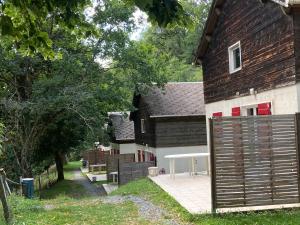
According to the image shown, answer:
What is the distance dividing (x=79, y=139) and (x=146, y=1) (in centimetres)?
2709

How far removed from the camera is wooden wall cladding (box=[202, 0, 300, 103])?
1116cm

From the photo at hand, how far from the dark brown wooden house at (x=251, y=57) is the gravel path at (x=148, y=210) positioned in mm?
4061

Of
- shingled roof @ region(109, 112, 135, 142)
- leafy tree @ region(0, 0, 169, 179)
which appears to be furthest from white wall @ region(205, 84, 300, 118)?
shingled roof @ region(109, 112, 135, 142)

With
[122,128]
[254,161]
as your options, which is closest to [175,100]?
[122,128]

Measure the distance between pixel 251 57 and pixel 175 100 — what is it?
1331cm

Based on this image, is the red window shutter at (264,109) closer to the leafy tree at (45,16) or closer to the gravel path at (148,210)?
the gravel path at (148,210)

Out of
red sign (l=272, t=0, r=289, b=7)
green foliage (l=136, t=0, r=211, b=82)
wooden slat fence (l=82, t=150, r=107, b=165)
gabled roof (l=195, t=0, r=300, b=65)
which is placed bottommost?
wooden slat fence (l=82, t=150, r=107, b=165)

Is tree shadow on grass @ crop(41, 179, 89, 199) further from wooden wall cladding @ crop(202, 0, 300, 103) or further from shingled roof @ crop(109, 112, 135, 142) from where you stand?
wooden wall cladding @ crop(202, 0, 300, 103)

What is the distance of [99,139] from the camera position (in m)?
23.4

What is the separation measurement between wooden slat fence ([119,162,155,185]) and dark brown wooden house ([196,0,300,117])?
212 inches

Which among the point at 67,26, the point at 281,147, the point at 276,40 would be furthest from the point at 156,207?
the point at 67,26

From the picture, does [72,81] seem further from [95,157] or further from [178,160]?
[95,157]

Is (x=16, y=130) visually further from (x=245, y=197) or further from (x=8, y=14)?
(x=8, y=14)

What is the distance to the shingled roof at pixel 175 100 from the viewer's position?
2536 centimetres
